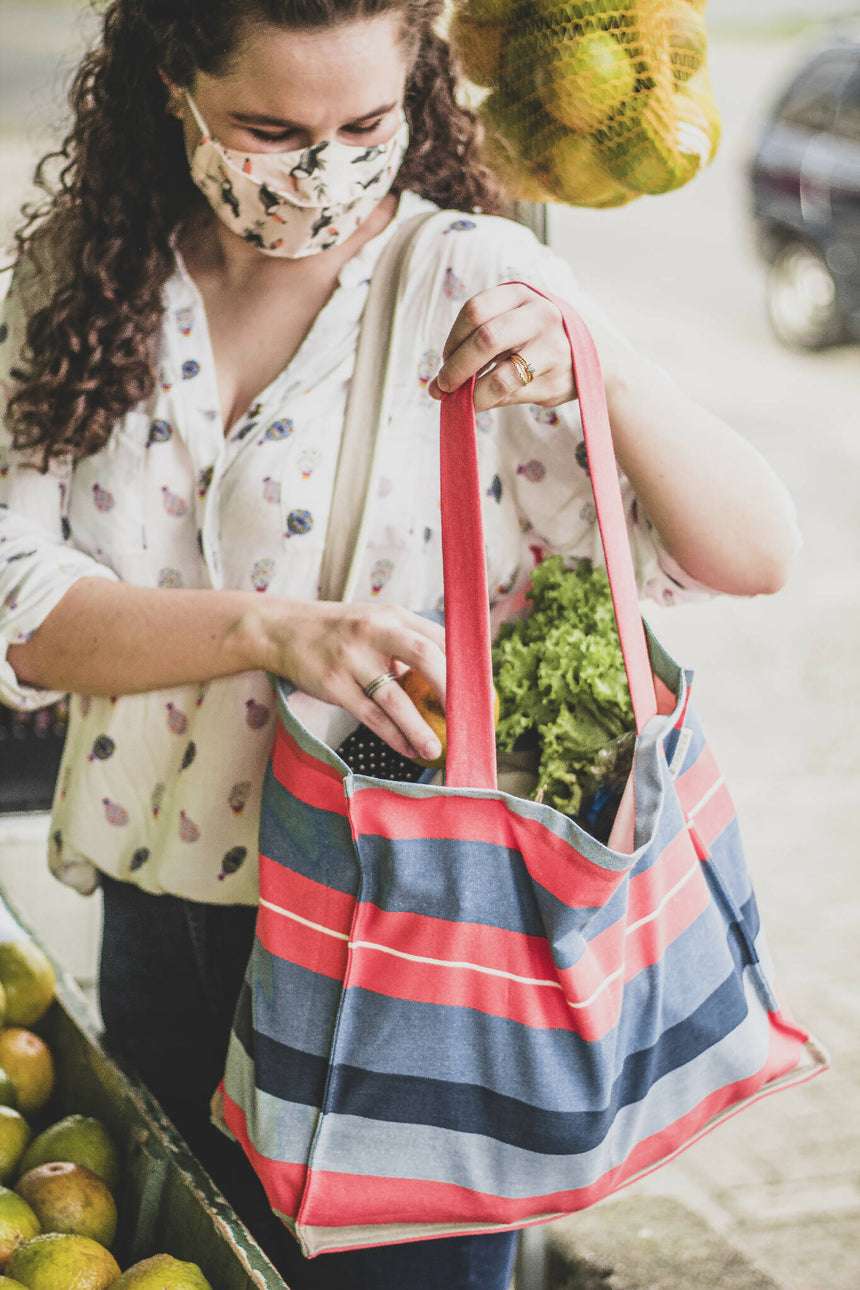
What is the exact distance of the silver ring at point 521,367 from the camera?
948mm

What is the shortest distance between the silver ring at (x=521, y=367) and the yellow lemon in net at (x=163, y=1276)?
86 centimetres

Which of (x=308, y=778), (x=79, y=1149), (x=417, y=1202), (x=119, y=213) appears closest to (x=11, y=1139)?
(x=79, y=1149)

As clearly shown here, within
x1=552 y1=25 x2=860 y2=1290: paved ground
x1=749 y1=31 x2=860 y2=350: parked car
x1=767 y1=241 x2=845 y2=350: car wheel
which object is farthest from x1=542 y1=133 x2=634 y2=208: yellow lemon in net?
x1=767 y1=241 x2=845 y2=350: car wheel

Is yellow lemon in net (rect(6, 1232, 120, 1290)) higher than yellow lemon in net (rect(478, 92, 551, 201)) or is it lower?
lower

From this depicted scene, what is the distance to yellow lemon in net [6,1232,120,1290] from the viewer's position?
114 centimetres

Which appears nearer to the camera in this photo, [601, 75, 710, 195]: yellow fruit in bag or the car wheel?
[601, 75, 710, 195]: yellow fruit in bag

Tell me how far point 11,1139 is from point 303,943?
1.97ft

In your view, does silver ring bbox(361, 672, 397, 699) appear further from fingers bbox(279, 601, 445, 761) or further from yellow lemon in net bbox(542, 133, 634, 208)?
yellow lemon in net bbox(542, 133, 634, 208)

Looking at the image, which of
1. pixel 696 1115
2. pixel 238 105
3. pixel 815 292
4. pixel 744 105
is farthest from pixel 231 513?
pixel 744 105

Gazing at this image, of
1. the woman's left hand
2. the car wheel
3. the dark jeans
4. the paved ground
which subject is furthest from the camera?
the car wheel

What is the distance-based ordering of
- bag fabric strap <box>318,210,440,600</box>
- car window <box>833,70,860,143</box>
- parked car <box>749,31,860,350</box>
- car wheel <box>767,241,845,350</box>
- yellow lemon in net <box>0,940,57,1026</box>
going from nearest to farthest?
bag fabric strap <box>318,210,440,600</box>, yellow lemon in net <box>0,940,57,1026</box>, car window <box>833,70,860,143</box>, parked car <box>749,31,860,350</box>, car wheel <box>767,241,845,350</box>

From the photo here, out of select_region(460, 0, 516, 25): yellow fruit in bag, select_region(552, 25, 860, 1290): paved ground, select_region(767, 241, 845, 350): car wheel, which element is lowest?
select_region(552, 25, 860, 1290): paved ground

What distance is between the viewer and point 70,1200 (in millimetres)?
1251

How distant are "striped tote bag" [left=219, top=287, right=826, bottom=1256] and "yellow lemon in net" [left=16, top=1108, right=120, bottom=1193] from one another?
34 centimetres
